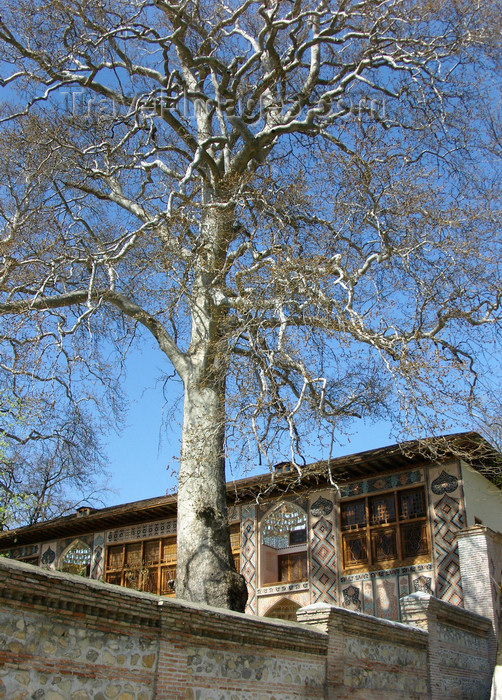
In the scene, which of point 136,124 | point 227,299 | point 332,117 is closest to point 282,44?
point 332,117

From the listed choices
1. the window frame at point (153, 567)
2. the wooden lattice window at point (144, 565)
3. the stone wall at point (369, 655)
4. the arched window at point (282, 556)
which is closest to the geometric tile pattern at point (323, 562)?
the arched window at point (282, 556)

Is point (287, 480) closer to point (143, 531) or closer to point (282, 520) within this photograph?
point (282, 520)

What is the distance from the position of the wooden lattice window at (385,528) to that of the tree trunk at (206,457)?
517cm

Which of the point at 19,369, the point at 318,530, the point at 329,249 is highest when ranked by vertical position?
the point at 329,249

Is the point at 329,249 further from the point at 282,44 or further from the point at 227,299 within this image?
the point at 282,44

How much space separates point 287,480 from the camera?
47.0ft

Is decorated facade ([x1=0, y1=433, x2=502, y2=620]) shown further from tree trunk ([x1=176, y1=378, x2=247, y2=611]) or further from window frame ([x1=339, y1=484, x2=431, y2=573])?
tree trunk ([x1=176, y1=378, x2=247, y2=611])

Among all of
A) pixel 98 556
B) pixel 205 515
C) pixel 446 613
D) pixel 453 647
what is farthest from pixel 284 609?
pixel 205 515

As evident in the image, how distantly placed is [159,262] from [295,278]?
2150 mm

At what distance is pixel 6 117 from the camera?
12328 mm

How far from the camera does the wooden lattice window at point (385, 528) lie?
13.9 metres

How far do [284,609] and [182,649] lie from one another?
1250 centimetres

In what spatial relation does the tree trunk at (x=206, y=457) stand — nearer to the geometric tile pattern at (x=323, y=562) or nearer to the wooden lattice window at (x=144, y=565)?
the geometric tile pattern at (x=323, y=562)

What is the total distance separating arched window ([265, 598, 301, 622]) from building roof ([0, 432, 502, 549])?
2270 mm
